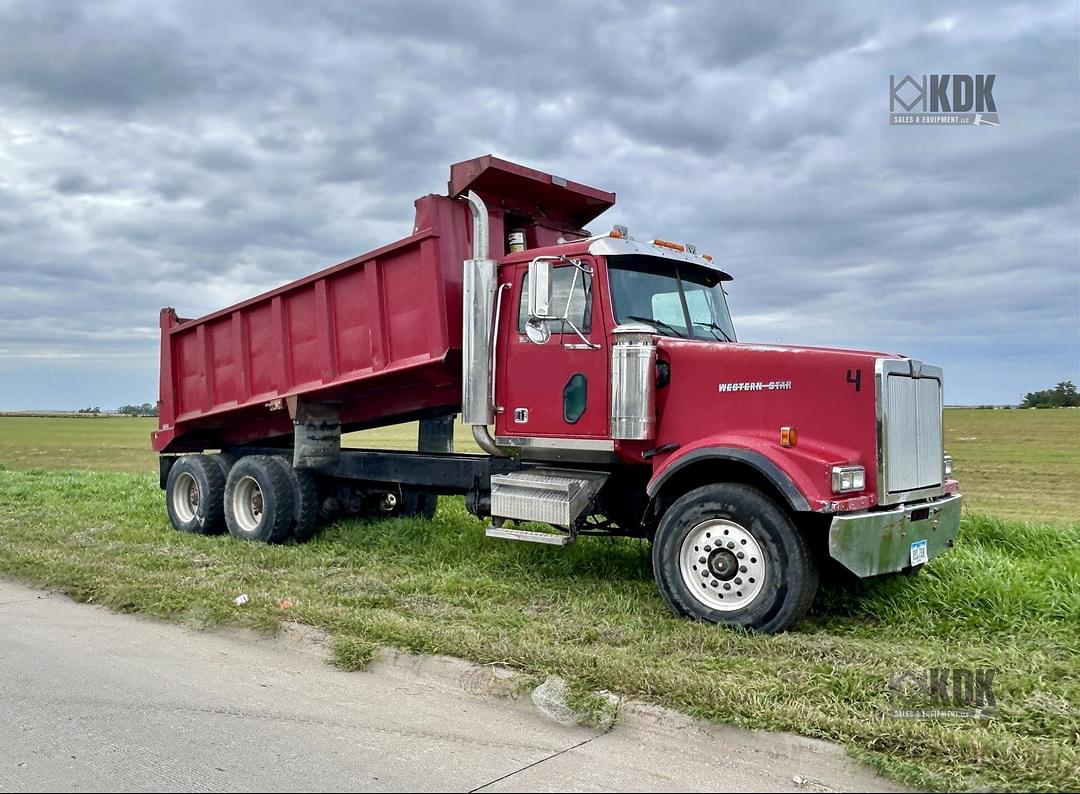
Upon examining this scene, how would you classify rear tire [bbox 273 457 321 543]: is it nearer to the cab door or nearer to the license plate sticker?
the cab door

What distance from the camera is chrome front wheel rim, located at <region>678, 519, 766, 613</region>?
19.6ft

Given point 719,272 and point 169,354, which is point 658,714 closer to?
point 719,272

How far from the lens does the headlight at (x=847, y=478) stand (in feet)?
18.7

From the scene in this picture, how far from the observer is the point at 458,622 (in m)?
6.12

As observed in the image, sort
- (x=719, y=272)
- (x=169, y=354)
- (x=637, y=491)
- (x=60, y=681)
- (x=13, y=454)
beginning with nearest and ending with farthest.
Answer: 1. (x=60, y=681)
2. (x=637, y=491)
3. (x=719, y=272)
4. (x=169, y=354)
5. (x=13, y=454)

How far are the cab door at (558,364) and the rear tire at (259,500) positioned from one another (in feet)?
10.6

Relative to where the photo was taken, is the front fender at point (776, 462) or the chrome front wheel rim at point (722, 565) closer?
the front fender at point (776, 462)

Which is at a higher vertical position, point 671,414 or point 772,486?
point 671,414

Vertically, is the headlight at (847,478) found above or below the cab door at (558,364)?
below

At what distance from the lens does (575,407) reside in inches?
280

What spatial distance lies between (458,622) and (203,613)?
185 centimetres

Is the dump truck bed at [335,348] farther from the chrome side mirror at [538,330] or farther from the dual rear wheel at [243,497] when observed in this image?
the chrome side mirror at [538,330]

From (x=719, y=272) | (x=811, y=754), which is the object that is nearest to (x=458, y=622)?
(x=811, y=754)

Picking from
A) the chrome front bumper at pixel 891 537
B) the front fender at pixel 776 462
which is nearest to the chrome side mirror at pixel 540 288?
the front fender at pixel 776 462
